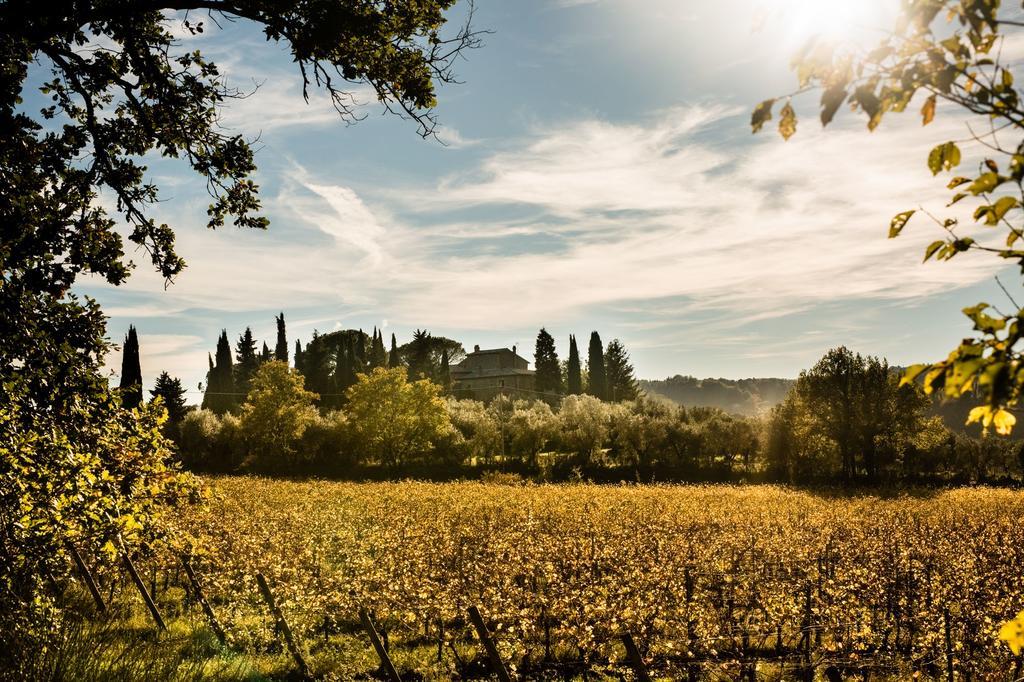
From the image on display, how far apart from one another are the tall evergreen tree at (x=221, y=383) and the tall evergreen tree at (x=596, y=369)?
50.2 metres

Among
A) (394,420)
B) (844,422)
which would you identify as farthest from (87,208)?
(844,422)

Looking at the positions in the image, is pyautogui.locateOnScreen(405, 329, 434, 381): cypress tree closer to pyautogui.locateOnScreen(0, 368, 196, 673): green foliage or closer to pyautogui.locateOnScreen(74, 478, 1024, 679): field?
pyautogui.locateOnScreen(74, 478, 1024, 679): field

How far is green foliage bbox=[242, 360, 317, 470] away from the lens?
181 feet

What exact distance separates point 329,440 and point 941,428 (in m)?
52.5

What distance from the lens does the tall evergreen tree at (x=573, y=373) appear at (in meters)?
92.5

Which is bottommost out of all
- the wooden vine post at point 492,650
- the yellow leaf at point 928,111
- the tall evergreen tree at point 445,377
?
the wooden vine post at point 492,650

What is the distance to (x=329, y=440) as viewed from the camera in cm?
5756

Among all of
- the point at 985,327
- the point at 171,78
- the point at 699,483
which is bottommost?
the point at 699,483

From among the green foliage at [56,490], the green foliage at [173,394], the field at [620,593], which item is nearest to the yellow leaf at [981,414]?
the field at [620,593]

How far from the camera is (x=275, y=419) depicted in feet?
182

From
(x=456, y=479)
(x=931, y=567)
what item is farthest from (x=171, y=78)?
(x=456, y=479)

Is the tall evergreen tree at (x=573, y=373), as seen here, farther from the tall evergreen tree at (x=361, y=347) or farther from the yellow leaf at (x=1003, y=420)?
the yellow leaf at (x=1003, y=420)

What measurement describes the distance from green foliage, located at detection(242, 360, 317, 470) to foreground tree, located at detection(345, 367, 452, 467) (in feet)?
16.5

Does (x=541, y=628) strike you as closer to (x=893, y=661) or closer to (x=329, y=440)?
(x=893, y=661)
